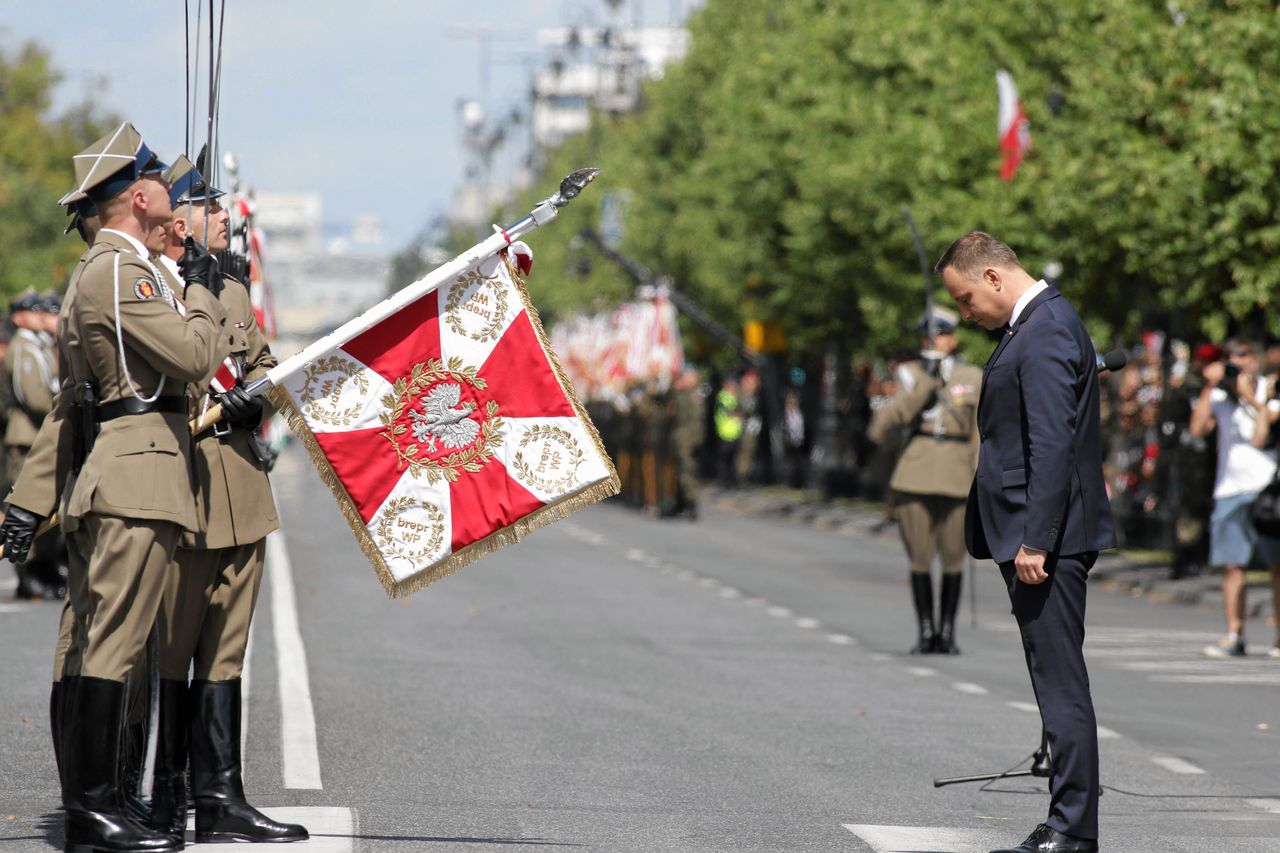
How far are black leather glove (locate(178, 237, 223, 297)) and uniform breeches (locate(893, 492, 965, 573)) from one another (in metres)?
7.95

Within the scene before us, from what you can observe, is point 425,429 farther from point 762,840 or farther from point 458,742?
point 458,742

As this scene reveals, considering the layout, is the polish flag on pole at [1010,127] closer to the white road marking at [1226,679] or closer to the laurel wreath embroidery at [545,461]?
the white road marking at [1226,679]

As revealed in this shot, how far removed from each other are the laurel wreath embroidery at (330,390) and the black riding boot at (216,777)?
937mm

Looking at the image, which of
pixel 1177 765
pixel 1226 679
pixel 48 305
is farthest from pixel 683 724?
pixel 48 305

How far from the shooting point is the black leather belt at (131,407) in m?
6.61

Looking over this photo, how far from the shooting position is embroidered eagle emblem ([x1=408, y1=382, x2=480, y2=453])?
24.6ft

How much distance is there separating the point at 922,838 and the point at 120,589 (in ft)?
9.30

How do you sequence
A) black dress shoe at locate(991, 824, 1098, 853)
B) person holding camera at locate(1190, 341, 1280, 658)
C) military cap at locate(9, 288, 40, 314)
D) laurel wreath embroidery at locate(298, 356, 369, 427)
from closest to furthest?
black dress shoe at locate(991, 824, 1098, 853), laurel wreath embroidery at locate(298, 356, 369, 427), person holding camera at locate(1190, 341, 1280, 658), military cap at locate(9, 288, 40, 314)

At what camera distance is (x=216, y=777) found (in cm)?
703

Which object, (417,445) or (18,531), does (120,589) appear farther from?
(417,445)

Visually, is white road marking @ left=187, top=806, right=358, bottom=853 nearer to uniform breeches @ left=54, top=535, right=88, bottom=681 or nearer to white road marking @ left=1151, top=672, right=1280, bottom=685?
uniform breeches @ left=54, top=535, right=88, bottom=681

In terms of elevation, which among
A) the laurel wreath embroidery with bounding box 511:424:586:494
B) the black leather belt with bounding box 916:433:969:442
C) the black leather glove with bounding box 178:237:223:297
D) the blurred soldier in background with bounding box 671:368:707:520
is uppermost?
the black leather glove with bounding box 178:237:223:297

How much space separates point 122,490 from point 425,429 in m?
1.26

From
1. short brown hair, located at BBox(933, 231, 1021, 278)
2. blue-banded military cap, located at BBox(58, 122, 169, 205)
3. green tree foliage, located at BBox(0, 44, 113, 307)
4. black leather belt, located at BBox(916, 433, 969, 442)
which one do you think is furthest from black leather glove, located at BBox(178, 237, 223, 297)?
green tree foliage, located at BBox(0, 44, 113, 307)
